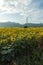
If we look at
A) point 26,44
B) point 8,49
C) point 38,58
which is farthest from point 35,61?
point 8,49

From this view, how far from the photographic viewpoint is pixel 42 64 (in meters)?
5.03

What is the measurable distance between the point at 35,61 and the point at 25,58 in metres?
0.33

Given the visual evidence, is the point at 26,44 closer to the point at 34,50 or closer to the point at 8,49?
the point at 34,50

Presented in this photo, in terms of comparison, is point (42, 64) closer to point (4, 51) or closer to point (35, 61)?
point (35, 61)

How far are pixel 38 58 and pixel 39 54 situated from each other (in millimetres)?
136

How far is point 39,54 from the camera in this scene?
5.29 metres

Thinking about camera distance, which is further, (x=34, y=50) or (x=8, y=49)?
(x=34, y=50)

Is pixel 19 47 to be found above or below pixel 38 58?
above

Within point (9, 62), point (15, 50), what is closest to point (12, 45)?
point (15, 50)

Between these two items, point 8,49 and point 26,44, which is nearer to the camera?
point 8,49

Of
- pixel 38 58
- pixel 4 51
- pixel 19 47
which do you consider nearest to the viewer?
pixel 4 51

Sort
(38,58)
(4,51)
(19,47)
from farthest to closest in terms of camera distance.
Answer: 1. (38,58)
2. (19,47)
3. (4,51)

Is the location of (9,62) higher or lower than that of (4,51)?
lower

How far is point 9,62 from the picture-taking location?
4.73m
